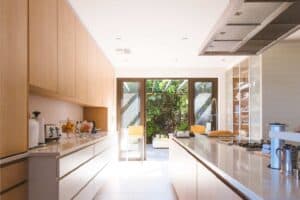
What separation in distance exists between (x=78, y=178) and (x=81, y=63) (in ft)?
5.45

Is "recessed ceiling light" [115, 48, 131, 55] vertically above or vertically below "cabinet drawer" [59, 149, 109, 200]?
above

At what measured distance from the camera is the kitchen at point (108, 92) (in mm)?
1871

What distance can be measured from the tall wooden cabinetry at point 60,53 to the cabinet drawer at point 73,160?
0.64m

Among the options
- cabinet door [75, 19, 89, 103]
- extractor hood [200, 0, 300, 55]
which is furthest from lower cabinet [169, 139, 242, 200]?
cabinet door [75, 19, 89, 103]

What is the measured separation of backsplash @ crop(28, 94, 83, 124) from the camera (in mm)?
3640

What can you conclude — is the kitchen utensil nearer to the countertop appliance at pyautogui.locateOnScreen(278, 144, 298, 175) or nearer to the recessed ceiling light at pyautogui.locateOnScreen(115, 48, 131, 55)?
the countertop appliance at pyautogui.locateOnScreen(278, 144, 298, 175)

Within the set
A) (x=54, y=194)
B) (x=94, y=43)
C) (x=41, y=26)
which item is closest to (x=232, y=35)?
(x=41, y=26)

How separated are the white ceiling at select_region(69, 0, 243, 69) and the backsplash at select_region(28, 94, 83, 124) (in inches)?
45.5

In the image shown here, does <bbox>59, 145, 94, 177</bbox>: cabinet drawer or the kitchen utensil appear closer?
the kitchen utensil

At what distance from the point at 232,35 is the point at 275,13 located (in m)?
0.60

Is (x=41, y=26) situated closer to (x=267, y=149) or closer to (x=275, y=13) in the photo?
(x=275, y=13)

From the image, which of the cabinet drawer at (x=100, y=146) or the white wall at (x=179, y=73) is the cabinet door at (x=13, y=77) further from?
the white wall at (x=179, y=73)

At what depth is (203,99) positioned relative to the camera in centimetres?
854

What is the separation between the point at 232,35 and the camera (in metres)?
2.52
